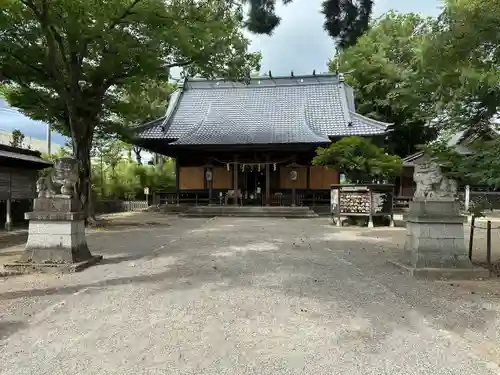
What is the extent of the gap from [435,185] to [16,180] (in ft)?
44.9

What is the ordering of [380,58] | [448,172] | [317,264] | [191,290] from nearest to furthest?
1. [191,290]
2. [448,172]
3. [317,264]
4. [380,58]

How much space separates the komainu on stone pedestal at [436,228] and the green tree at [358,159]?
955 cm

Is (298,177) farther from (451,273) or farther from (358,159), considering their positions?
(451,273)

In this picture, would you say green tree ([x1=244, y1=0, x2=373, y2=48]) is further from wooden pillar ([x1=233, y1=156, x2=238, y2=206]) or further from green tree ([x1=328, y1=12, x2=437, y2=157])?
green tree ([x1=328, y1=12, x2=437, y2=157])

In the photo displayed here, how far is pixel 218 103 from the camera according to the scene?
27516mm

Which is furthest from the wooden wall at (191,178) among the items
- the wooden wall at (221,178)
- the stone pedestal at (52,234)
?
the stone pedestal at (52,234)

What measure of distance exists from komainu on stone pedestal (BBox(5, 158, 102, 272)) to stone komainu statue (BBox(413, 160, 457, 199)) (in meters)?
6.10

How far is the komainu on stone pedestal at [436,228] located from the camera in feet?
23.3

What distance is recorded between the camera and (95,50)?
1455 cm

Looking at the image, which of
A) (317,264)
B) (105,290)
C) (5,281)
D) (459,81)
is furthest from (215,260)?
(459,81)

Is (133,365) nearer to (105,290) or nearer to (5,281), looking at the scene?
(105,290)

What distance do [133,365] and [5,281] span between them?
4.25 meters

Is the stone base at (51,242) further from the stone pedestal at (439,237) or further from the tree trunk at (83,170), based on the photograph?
the tree trunk at (83,170)

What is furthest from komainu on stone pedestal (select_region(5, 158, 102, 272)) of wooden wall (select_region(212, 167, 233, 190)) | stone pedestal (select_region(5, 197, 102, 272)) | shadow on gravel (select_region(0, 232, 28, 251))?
wooden wall (select_region(212, 167, 233, 190))
